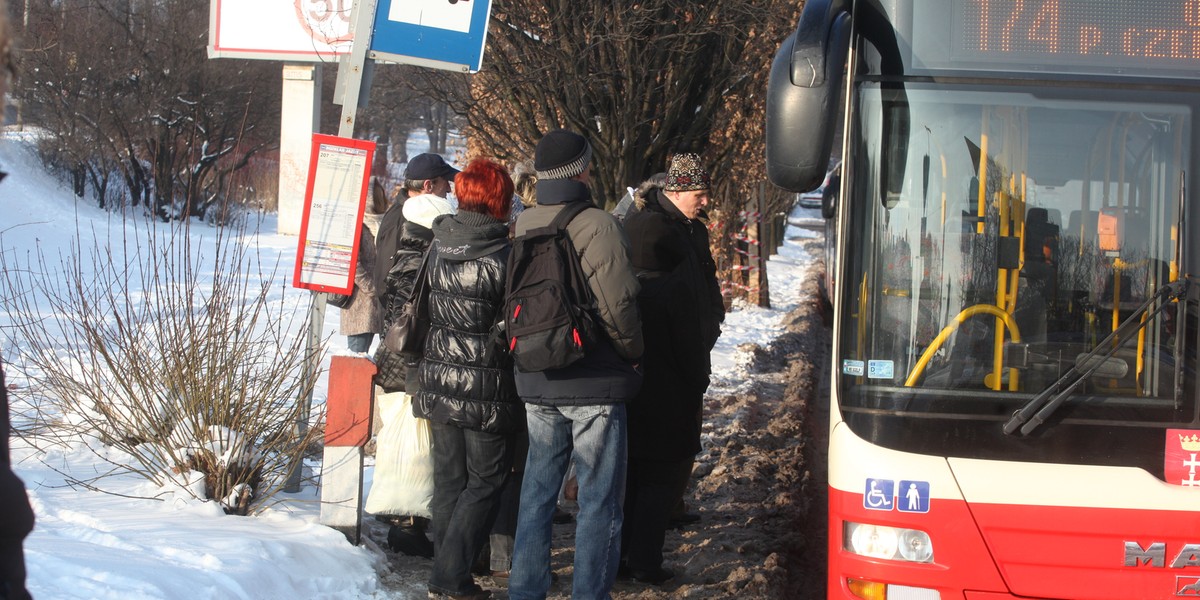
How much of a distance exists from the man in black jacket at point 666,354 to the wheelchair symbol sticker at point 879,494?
1.63m

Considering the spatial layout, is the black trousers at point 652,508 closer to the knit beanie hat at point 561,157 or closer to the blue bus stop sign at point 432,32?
the knit beanie hat at point 561,157

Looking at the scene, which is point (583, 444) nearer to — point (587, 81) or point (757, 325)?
point (587, 81)

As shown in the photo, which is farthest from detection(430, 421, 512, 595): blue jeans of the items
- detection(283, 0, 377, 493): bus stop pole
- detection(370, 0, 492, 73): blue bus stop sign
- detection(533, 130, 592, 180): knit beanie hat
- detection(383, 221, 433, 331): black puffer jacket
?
detection(370, 0, 492, 73): blue bus stop sign

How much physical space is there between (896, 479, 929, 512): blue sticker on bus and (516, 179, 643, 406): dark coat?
1.23 metres

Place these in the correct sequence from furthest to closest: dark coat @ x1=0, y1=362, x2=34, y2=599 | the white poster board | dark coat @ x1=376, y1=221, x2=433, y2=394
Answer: the white poster board → dark coat @ x1=376, y1=221, x2=433, y2=394 → dark coat @ x1=0, y1=362, x2=34, y2=599

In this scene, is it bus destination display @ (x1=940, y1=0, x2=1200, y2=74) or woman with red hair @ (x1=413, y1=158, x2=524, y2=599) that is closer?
bus destination display @ (x1=940, y1=0, x2=1200, y2=74)

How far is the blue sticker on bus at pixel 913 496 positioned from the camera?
156 inches

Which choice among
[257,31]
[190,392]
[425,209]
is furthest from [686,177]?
[257,31]

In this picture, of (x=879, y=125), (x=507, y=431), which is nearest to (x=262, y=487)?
(x=507, y=431)

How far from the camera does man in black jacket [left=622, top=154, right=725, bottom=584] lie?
5516 mm

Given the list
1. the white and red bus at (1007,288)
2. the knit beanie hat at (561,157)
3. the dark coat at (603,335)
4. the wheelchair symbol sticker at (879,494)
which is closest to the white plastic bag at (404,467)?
the dark coat at (603,335)

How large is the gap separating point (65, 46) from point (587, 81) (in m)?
21.5

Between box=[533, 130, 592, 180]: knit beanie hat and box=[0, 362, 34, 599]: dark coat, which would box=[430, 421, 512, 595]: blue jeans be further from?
box=[0, 362, 34, 599]: dark coat

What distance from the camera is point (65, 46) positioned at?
28938 mm
